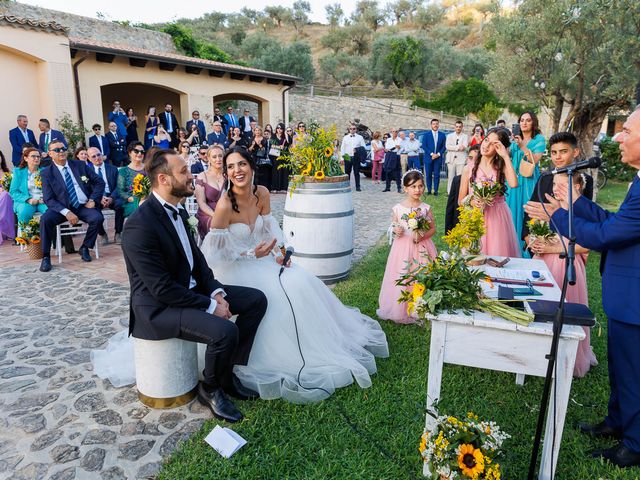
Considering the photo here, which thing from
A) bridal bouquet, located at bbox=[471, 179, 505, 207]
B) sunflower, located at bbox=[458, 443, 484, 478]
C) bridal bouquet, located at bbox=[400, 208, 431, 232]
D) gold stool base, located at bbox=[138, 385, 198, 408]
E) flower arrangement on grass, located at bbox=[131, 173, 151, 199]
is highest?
bridal bouquet, located at bbox=[471, 179, 505, 207]

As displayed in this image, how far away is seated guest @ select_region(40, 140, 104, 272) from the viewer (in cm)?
685

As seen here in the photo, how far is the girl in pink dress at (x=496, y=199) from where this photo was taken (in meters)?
4.59

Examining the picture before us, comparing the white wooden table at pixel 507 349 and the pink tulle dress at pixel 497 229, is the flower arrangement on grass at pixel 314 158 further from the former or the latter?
the white wooden table at pixel 507 349

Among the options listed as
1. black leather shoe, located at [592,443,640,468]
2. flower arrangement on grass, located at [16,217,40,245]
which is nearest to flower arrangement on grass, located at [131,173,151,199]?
flower arrangement on grass, located at [16,217,40,245]

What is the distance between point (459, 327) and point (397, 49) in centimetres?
4480

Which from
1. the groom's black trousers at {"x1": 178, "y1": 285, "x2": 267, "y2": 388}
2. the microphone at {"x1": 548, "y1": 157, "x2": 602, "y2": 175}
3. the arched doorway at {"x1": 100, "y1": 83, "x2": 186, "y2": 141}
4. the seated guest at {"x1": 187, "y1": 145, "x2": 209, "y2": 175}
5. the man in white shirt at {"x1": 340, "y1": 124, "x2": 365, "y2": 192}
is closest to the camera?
the microphone at {"x1": 548, "y1": 157, "x2": 602, "y2": 175}

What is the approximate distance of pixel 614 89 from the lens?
9406mm

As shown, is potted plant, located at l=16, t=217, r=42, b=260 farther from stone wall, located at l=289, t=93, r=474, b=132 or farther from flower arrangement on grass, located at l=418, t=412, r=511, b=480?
stone wall, located at l=289, t=93, r=474, b=132

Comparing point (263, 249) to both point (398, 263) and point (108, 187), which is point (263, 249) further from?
point (108, 187)

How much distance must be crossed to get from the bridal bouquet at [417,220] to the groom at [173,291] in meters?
2.16

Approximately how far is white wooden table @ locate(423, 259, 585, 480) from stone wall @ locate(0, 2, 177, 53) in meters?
19.9

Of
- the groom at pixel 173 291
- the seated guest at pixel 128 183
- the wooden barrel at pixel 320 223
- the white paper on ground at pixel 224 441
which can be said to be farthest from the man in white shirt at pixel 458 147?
the white paper on ground at pixel 224 441

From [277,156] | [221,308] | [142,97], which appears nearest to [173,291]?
[221,308]

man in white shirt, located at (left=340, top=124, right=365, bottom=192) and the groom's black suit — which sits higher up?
man in white shirt, located at (left=340, top=124, right=365, bottom=192)
